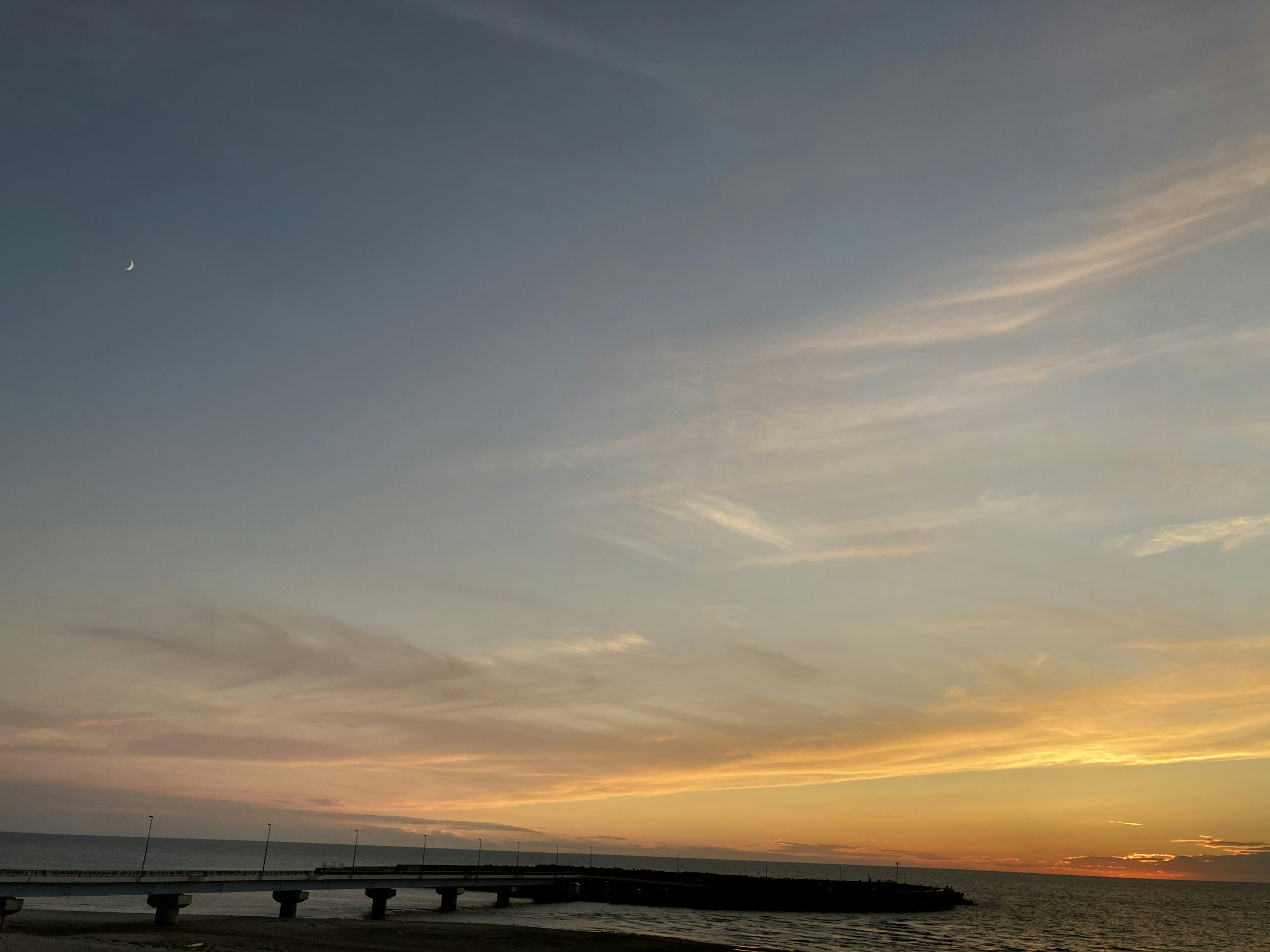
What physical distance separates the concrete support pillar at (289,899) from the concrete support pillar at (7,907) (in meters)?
34.5

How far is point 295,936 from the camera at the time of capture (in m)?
88.8

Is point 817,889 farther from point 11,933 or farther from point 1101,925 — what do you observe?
point 11,933

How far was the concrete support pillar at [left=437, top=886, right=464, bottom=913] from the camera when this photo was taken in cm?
13625

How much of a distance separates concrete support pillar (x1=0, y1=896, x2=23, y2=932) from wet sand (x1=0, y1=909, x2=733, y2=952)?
50.4 inches

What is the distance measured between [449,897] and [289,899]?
3256 centimetres

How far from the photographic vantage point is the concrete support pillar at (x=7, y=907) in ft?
261

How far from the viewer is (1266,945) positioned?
142 m

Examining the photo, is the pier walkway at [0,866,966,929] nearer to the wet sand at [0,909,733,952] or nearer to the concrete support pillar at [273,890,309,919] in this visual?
the concrete support pillar at [273,890,309,919]

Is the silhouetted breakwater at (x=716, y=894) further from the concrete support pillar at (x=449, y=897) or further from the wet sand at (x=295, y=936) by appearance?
the wet sand at (x=295, y=936)

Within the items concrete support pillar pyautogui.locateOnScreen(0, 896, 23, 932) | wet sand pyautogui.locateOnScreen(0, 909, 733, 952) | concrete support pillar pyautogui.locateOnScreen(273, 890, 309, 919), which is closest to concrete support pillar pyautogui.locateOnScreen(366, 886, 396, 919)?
concrete support pillar pyautogui.locateOnScreen(273, 890, 309, 919)

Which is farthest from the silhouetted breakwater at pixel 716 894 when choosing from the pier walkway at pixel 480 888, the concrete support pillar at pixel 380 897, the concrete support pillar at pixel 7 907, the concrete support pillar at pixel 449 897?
the concrete support pillar at pixel 7 907

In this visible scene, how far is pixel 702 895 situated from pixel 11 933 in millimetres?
114704

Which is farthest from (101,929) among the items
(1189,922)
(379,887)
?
(1189,922)

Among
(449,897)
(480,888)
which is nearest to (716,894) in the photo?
(480,888)
